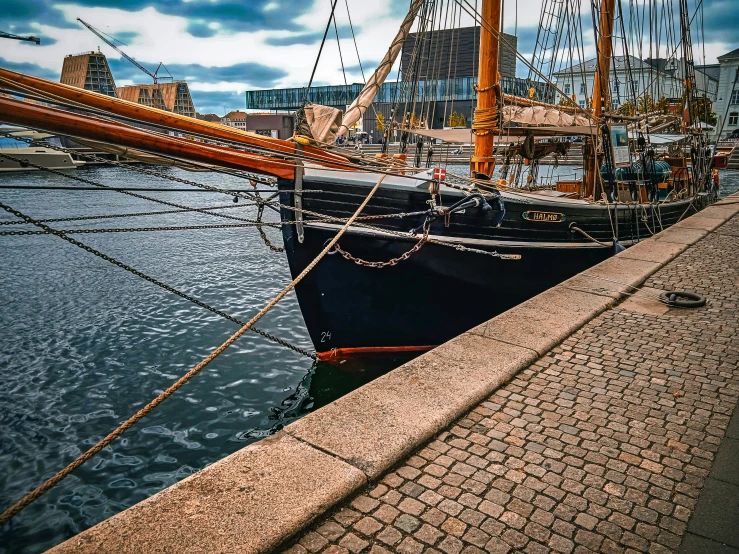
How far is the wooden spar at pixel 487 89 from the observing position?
8883mm

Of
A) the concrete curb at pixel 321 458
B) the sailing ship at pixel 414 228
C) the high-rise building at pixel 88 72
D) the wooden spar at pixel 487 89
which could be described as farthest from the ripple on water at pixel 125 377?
the high-rise building at pixel 88 72

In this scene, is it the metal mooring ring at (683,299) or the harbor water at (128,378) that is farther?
the metal mooring ring at (683,299)

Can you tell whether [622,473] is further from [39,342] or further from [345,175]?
[39,342]

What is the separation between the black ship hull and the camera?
24.2 ft

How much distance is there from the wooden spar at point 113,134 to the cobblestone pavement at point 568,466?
335cm

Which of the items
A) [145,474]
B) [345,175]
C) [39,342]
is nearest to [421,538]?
[145,474]

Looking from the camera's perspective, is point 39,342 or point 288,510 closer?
point 288,510

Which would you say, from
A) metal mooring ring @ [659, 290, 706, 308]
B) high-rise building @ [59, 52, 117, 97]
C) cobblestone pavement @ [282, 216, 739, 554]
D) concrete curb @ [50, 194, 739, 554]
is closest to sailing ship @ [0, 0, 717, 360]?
metal mooring ring @ [659, 290, 706, 308]

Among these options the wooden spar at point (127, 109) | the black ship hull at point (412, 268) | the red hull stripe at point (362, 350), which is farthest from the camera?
the red hull stripe at point (362, 350)

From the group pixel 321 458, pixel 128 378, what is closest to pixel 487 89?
pixel 321 458

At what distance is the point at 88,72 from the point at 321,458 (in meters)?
129

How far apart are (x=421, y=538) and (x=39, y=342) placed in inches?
396

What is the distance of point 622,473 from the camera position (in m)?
3.25

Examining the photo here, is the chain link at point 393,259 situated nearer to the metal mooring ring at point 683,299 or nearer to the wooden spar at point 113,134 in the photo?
→ the wooden spar at point 113,134
